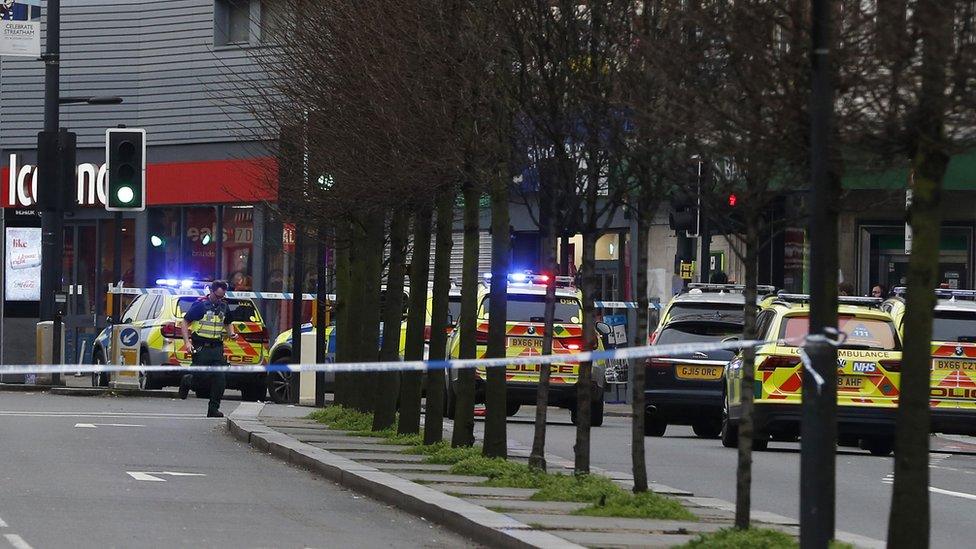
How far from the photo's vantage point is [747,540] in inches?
425

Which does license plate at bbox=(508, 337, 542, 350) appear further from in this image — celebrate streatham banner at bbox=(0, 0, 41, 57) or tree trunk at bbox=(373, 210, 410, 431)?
celebrate streatham banner at bbox=(0, 0, 41, 57)

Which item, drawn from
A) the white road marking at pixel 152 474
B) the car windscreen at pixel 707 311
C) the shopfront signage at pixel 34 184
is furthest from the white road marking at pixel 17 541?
the shopfront signage at pixel 34 184

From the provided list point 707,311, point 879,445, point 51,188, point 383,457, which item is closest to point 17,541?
point 383,457

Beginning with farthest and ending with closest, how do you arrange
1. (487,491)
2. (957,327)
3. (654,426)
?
(654,426) < (957,327) < (487,491)

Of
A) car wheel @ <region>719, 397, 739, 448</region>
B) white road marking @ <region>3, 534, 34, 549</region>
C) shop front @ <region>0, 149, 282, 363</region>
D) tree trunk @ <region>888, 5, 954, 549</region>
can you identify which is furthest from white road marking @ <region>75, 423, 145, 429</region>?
Answer: shop front @ <region>0, 149, 282, 363</region>

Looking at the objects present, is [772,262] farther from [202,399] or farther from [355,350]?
[355,350]

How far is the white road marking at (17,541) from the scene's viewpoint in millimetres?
11156

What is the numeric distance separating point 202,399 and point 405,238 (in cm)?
1070

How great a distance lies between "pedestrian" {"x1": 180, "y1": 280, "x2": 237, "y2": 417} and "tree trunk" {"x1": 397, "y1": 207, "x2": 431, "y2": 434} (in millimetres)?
5868

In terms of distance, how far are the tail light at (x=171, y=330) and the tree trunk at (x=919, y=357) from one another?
22.6m

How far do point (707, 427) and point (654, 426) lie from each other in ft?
2.75

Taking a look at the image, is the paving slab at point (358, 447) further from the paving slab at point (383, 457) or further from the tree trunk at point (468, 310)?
the tree trunk at point (468, 310)

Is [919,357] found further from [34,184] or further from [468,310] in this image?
[34,184]

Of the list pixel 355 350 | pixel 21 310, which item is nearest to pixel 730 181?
pixel 355 350
